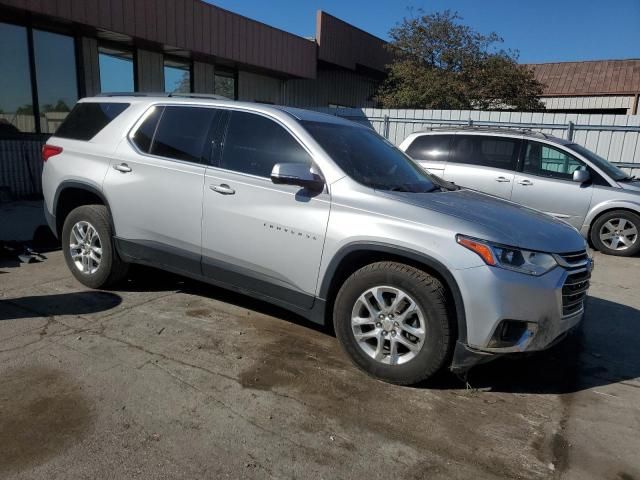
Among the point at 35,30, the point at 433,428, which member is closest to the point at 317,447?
the point at 433,428

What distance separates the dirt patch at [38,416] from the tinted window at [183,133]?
193 centimetres

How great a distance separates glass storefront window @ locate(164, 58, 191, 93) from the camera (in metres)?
13.6

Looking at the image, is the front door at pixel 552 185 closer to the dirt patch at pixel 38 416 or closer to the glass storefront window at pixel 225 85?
the dirt patch at pixel 38 416

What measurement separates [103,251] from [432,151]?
18.8ft

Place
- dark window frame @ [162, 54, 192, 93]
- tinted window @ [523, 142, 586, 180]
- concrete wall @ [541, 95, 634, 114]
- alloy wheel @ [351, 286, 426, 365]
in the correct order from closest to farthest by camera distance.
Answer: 1. alloy wheel @ [351, 286, 426, 365]
2. tinted window @ [523, 142, 586, 180]
3. dark window frame @ [162, 54, 192, 93]
4. concrete wall @ [541, 95, 634, 114]

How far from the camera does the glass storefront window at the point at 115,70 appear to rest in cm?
1171

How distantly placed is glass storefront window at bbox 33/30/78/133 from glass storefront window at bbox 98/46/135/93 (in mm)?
830

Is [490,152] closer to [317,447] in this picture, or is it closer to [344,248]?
[344,248]

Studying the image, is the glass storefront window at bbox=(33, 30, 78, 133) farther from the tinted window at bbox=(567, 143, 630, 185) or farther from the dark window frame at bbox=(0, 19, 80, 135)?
the tinted window at bbox=(567, 143, 630, 185)

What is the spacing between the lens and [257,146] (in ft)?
12.9

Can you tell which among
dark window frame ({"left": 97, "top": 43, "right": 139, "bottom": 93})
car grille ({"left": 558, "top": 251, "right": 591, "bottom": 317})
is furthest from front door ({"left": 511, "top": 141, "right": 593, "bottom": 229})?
dark window frame ({"left": 97, "top": 43, "right": 139, "bottom": 93})

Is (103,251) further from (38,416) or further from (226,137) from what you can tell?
(38,416)

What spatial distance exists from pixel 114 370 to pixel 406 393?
1924 millimetres

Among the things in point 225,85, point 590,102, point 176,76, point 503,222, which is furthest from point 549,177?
point 590,102
